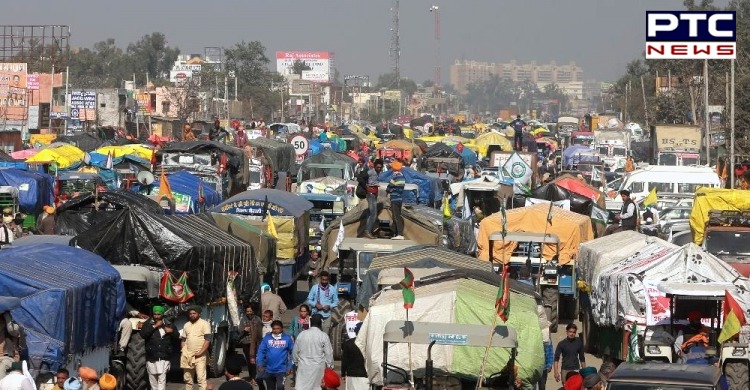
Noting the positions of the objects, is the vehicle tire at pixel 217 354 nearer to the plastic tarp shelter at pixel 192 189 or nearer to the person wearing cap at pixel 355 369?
the person wearing cap at pixel 355 369

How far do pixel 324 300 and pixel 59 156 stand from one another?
85.7 feet

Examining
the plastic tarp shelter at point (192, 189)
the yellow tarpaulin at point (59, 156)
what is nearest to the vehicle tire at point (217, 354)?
the plastic tarp shelter at point (192, 189)

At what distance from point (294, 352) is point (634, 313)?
5.45 m

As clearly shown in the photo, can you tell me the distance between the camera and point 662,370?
13.0 m

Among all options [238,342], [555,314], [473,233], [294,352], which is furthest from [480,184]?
[294,352]

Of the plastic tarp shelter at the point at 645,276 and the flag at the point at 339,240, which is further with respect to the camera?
the flag at the point at 339,240

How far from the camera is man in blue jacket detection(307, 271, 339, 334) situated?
21156 mm

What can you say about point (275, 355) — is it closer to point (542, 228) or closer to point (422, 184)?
point (542, 228)

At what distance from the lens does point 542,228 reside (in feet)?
92.4

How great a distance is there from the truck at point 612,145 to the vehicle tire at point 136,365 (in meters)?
46.2

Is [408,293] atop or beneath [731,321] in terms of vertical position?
atop

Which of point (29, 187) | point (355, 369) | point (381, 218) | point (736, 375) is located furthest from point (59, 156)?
point (736, 375)

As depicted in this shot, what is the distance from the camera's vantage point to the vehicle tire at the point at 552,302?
25109 millimetres

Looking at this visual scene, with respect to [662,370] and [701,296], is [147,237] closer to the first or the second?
[701,296]
